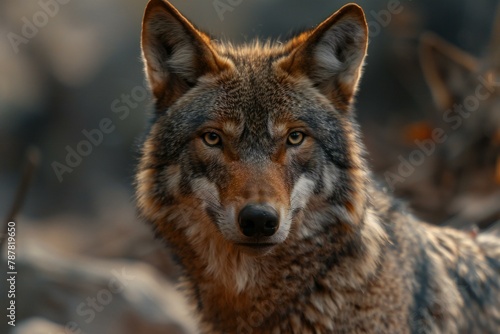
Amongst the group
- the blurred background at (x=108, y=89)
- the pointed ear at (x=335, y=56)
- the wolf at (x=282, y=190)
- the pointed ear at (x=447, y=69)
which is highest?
the pointed ear at (x=335, y=56)

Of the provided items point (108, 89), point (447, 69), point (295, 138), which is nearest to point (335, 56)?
point (295, 138)

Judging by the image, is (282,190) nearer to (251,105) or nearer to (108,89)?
(251,105)

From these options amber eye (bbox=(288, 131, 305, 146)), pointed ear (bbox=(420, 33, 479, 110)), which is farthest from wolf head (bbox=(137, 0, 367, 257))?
pointed ear (bbox=(420, 33, 479, 110))

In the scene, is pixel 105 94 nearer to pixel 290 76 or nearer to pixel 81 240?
pixel 81 240

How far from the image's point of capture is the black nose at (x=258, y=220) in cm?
360

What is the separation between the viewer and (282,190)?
380 centimetres

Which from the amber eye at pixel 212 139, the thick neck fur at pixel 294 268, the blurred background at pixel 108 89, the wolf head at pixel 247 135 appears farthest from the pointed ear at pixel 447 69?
the amber eye at pixel 212 139

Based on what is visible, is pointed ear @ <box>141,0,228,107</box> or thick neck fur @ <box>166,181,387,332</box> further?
pointed ear @ <box>141,0,228,107</box>

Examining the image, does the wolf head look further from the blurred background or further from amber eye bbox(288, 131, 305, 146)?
the blurred background

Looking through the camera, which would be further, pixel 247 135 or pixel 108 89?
pixel 108 89

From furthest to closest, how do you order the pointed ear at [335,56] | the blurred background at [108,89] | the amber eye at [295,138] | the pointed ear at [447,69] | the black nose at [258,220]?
the blurred background at [108,89] < the pointed ear at [447,69] < the pointed ear at [335,56] < the amber eye at [295,138] < the black nose at [258,220]

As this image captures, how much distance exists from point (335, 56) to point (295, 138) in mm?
650

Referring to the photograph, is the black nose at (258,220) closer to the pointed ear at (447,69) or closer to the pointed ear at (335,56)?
the pointed ear at (335,56)

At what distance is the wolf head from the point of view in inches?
154
